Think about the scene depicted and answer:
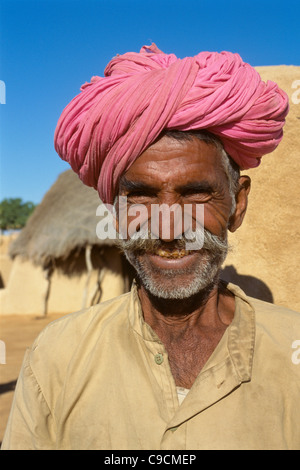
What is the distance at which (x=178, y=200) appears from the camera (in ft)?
6.28

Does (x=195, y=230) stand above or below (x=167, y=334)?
above

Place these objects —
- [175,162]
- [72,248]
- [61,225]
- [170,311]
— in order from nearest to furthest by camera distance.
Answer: [175,162] < [170,311] < [72,248] < [61,225]

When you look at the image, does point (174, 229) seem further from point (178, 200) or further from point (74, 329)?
point (74, 329)

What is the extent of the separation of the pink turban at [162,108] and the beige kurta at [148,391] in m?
0.67

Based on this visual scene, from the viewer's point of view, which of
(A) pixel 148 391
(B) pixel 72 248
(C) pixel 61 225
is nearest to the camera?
(A) pixel 148 391

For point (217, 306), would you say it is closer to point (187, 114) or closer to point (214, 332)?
point (214, 332)

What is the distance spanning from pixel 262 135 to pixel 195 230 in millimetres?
521

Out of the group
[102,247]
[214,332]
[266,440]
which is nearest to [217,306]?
[214,332]

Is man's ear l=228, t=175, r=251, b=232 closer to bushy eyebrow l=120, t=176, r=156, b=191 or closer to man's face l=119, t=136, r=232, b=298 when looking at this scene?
man's face l=119, t=136, r=232, b=298

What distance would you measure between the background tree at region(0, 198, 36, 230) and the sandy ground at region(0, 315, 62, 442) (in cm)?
3064

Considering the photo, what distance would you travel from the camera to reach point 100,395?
1805 millimetres

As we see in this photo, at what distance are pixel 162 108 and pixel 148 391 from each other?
1075 millimetres

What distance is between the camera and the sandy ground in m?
6.00

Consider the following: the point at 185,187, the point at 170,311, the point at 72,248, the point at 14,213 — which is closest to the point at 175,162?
the point at 185,187
